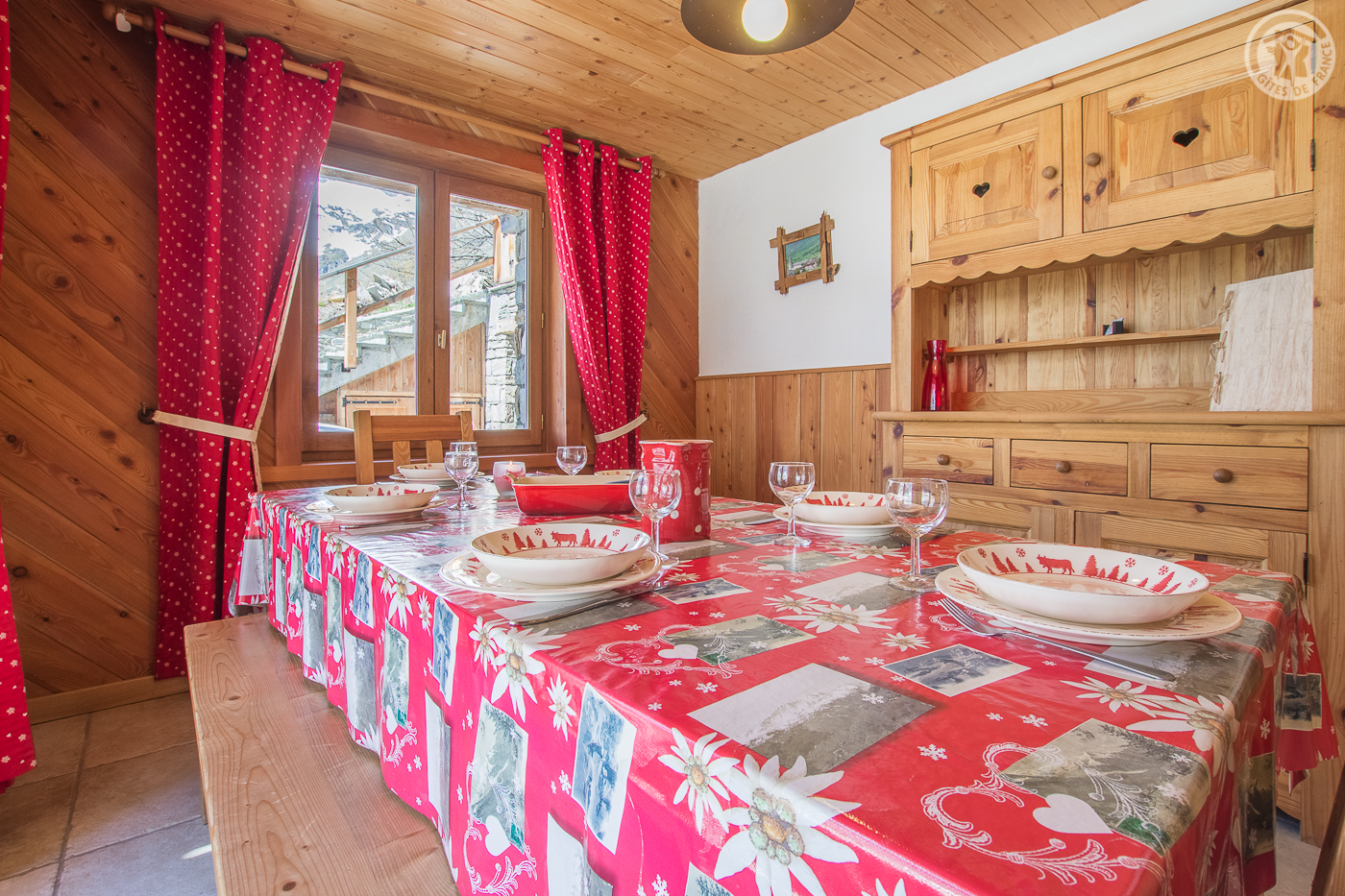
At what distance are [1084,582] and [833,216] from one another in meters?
2.63

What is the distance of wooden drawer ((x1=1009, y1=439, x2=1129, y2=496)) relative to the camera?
183cm

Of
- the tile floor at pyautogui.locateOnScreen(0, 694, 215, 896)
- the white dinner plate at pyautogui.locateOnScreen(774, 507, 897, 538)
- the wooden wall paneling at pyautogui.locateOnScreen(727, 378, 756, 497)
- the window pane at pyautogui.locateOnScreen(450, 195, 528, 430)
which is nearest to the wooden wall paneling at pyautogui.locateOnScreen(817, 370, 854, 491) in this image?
the wooden wall paneling at pyautogui.locateOnScreen(727, 378, 756, 497)

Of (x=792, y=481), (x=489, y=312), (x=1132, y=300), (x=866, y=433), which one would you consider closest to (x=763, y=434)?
(x=866, y=433)

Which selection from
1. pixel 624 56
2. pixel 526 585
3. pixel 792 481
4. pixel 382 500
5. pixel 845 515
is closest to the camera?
pixel 526 585

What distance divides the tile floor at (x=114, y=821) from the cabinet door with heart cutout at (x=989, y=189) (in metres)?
1.80

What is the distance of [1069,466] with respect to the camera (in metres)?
1.91

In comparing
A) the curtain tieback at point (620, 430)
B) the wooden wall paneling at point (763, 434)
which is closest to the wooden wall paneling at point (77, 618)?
the curtain tieback at point (620, 430)

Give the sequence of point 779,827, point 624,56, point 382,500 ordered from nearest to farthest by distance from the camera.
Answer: point 779,827
point 382,500
point 624,56

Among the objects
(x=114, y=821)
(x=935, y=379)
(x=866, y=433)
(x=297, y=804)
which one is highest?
(x=935, y=379)

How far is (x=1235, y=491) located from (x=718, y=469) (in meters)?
2.37

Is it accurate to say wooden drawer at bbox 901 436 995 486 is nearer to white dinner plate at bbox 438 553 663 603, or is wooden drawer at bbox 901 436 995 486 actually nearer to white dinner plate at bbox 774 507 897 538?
white dinner plate at bbox 774 507 897 538

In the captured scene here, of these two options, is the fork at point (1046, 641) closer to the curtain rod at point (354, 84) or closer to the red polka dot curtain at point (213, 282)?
the red polka dot curtain at point (213, 282)

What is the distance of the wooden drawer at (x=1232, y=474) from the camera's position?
1539mm

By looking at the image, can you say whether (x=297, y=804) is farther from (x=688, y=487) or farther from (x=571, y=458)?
(x=571, y=458)
